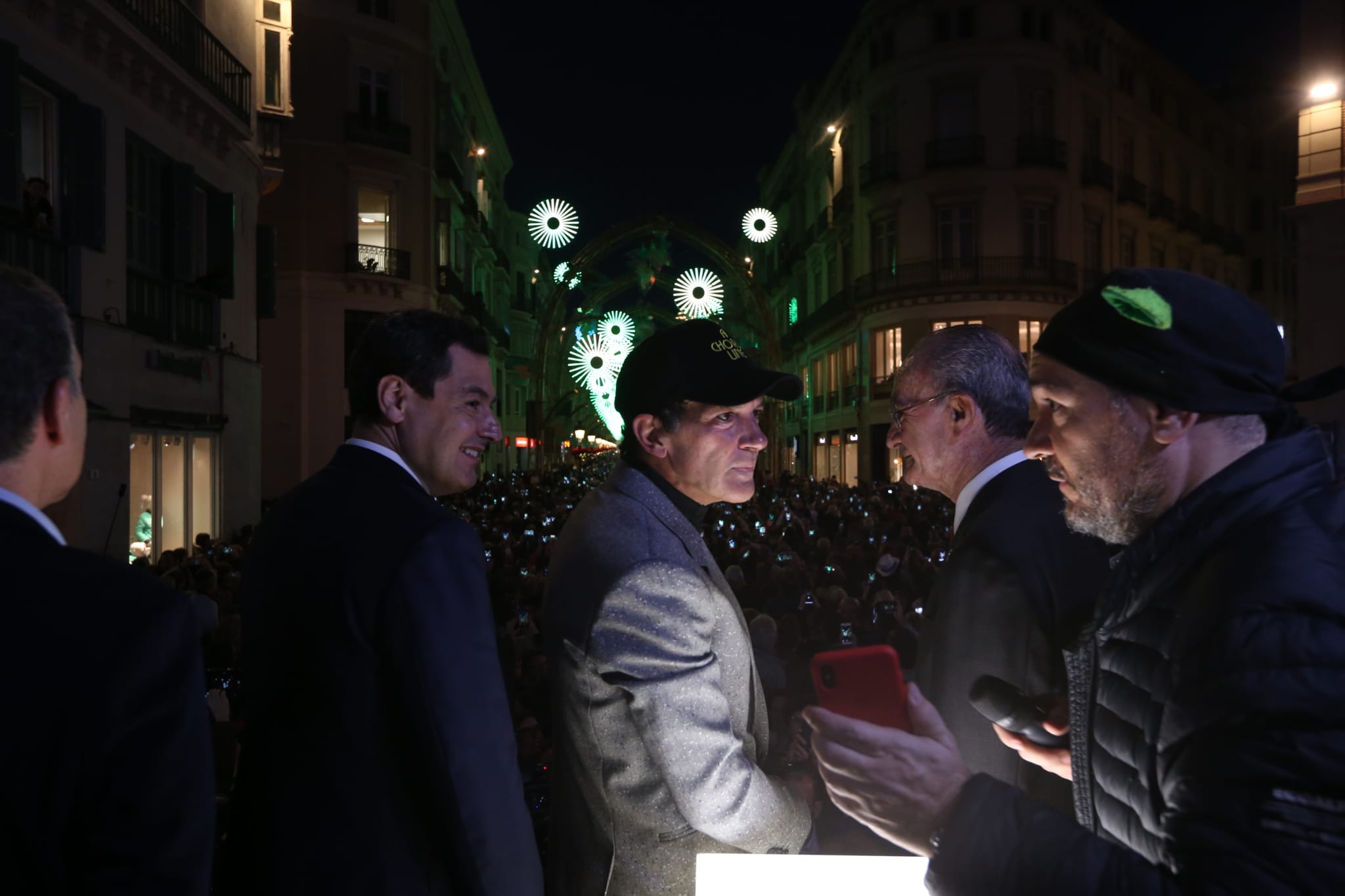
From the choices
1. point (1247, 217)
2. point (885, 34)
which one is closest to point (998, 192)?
point (885, 34)

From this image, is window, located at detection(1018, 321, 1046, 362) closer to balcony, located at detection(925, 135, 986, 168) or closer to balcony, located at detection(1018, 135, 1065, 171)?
balcony, located at detection(1018, 135, 1065, 171)

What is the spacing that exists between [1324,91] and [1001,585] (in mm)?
18102

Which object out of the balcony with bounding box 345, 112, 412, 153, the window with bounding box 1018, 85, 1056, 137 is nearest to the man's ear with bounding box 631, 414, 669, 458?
the balcony with bounding box 345, 112, 412, 153

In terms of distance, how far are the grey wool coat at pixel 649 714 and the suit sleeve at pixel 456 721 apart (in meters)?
0.21

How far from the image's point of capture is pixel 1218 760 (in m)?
1.21

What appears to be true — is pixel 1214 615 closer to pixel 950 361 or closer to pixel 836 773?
pixel 836 773

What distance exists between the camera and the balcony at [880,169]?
3228cm

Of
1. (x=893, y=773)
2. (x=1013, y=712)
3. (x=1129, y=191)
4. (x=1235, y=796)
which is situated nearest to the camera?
(x=1235, y=796)

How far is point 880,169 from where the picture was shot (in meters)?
33.0

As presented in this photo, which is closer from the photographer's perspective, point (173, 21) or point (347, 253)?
point (173, 21)

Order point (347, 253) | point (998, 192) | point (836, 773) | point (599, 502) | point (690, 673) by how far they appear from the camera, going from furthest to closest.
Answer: point (998, 192), point (347, 253), point (599, 502), point (690, 673), point (836, 773)

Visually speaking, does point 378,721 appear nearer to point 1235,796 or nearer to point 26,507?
point 26,507

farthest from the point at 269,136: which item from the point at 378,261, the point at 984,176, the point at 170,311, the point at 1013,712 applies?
the point at 984,176

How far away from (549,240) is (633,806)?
115 ft
